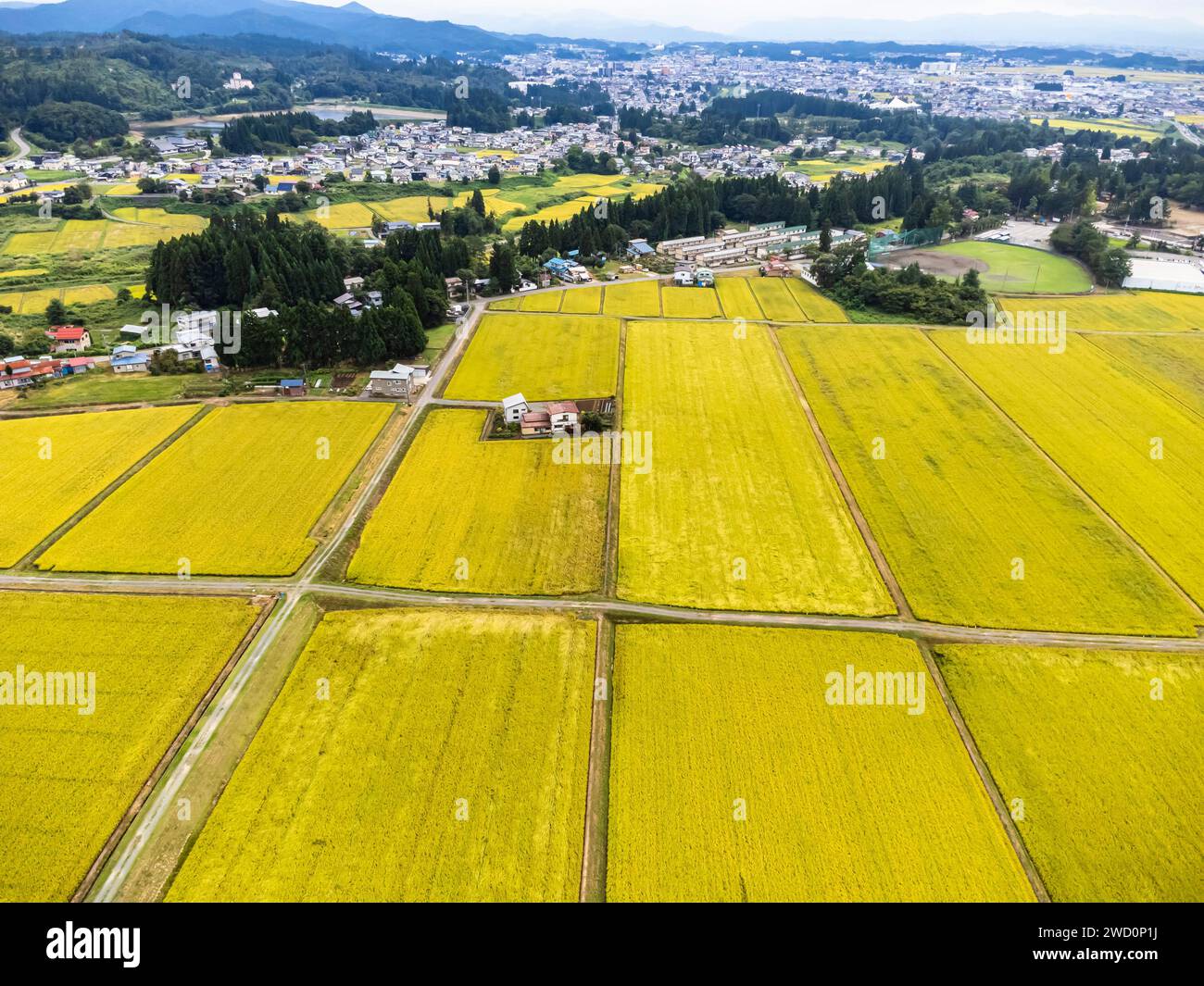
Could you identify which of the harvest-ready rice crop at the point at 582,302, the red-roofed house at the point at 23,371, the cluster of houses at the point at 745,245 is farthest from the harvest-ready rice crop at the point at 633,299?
the red-roofed house at the point at 23,371

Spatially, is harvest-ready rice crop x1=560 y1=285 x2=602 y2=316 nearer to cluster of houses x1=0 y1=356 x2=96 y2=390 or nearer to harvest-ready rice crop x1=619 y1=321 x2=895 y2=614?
harvest-ready rice crop x1=619 y1=321 x2=895 y2=614

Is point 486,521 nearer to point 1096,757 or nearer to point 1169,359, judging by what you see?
point 1096,757

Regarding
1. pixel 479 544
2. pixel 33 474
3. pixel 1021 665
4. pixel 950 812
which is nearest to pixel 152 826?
pixel 479 544

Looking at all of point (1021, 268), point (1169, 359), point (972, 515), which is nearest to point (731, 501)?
point (972, 515)

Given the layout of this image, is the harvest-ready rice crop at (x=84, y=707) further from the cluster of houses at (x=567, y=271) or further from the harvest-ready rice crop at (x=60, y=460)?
the cluster of houses at (x=567, y=271)

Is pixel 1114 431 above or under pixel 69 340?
under

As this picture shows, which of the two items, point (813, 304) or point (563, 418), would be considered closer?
point (563, 418)
